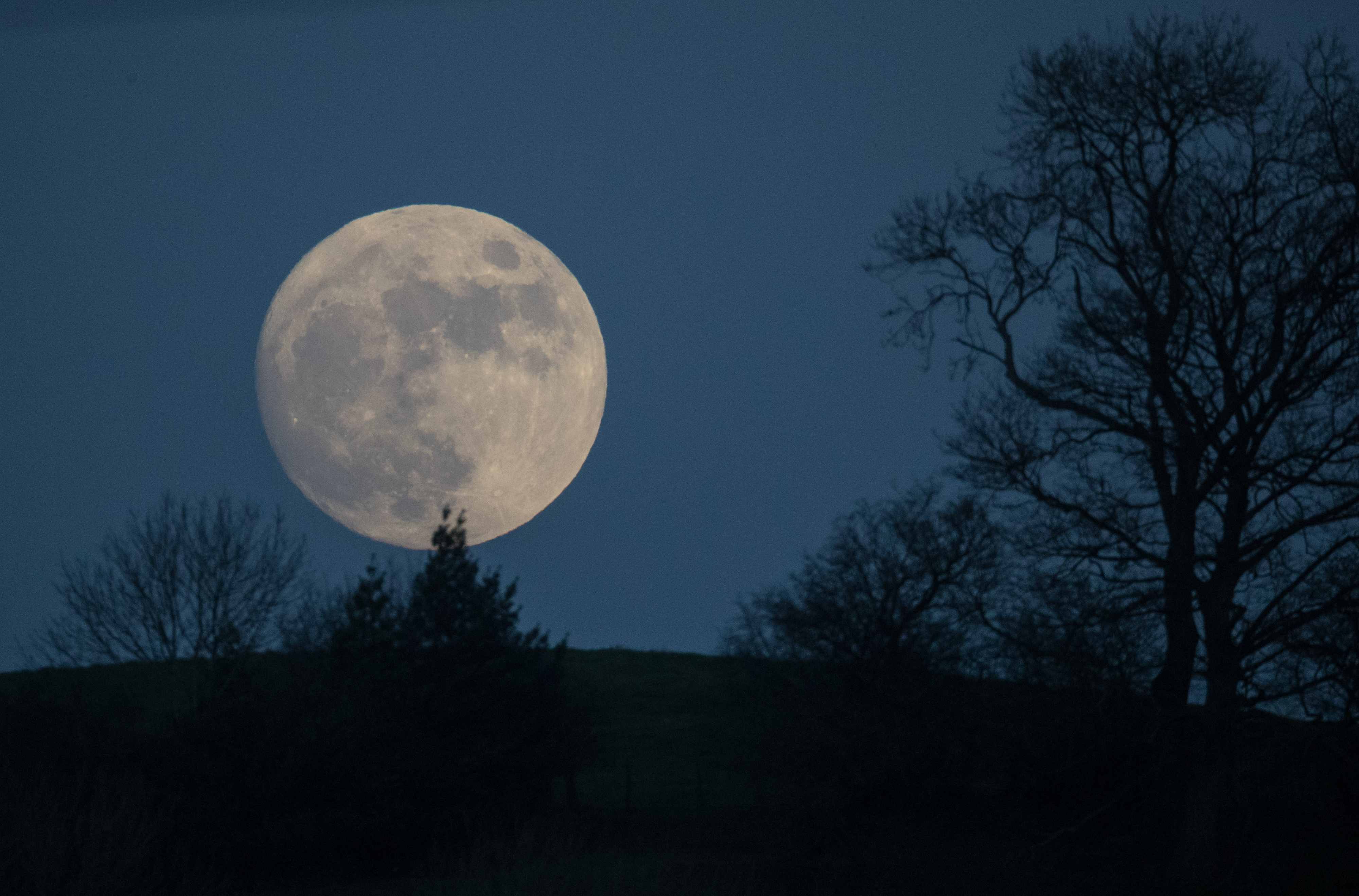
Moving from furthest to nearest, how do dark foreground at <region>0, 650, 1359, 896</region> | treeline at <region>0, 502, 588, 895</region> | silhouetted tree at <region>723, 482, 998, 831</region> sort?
silhouetted tree at <region>723, 482, 998, 831</region>, treeline at <region>0, 502, 588, 895</region>, dark foreground at <region>0, 650, 1359, 896</region>

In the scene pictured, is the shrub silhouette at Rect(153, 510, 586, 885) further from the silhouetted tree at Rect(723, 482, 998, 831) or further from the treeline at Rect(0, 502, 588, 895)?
the silhouetted tree at Rect(723, 482, 998, 831)

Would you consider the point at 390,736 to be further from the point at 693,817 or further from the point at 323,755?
the point at 693,817

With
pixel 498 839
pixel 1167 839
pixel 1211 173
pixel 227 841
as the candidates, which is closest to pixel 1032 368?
pixel 1211 173

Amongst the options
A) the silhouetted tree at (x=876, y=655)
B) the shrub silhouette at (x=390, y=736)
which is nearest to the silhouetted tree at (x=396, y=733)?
the shrub silhouette at (x=390, y=736)

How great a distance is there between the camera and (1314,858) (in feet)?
58.8

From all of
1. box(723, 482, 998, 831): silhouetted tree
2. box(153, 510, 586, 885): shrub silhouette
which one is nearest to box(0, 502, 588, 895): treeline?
box(153, 510, 586, 885): shrub silhouette

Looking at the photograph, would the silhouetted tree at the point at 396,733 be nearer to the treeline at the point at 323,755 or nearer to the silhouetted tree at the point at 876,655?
the treeline at the point at 323,755

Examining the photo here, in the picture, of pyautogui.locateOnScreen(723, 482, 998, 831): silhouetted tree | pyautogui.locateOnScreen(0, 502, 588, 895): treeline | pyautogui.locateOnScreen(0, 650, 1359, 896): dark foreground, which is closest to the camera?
pyautogui.locateOnScreen(0, 650, 1359, 896): dark foreground

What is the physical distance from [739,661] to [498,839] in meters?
14.0

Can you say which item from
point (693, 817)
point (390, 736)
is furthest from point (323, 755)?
point (693, 817)

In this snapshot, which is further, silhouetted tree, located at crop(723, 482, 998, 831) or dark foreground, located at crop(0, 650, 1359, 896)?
silhouetted tree, located at crop(723, 482, 998, 831)

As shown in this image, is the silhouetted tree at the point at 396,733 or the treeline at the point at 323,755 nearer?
the treeline at the point at 323,755

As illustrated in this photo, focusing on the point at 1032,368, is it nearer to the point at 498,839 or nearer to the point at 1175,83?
the point at 1175,83

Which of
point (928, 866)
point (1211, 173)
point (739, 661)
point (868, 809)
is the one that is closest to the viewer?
point (1211, 173)
